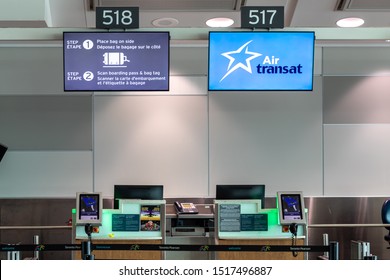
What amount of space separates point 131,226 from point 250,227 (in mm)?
1039

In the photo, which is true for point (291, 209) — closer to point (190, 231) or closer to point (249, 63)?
point (249, 63)

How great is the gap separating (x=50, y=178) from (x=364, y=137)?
4762 mm

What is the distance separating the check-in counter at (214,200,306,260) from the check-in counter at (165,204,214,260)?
1.05 m

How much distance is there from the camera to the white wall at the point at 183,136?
6914 mm

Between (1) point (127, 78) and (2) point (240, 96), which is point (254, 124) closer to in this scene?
(2) point (240, 96)

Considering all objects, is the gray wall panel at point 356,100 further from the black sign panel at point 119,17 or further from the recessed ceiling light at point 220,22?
the black sign panel at point 119,17

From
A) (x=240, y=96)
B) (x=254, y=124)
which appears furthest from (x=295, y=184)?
(x=240, y=96)

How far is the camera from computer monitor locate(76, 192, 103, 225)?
397cm

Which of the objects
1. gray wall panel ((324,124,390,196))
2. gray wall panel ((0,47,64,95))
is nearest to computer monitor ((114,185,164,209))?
gray wall panel ((0,47,64,95))

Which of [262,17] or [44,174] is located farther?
[44,174]

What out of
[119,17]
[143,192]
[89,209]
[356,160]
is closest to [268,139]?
[356,160]

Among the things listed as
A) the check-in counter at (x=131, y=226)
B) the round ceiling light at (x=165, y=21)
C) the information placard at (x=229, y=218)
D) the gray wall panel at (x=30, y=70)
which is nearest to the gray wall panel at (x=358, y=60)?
the round ceiling light at (x=165, y=21)

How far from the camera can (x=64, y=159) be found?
6922 millimetres

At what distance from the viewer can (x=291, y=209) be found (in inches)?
160
